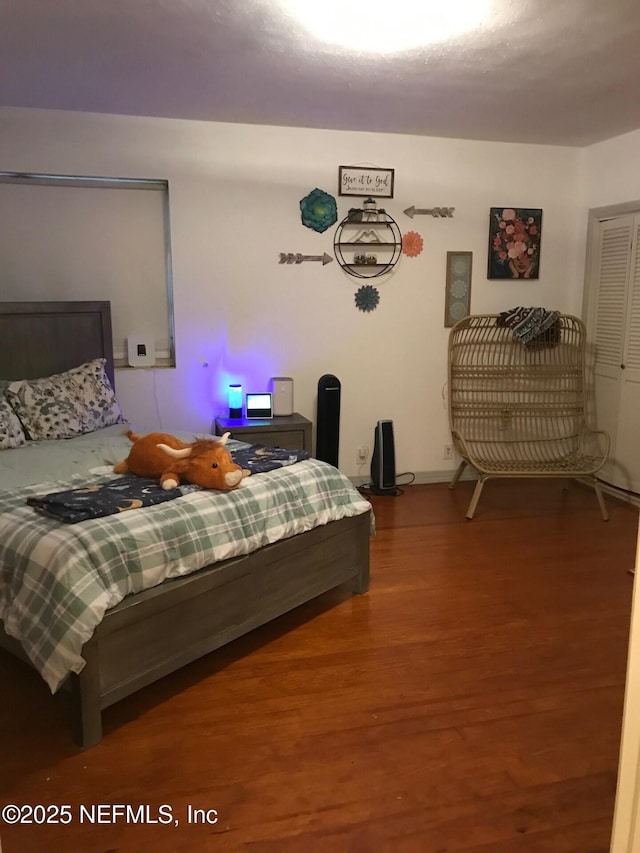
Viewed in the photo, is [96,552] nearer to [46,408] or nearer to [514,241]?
[46,408]

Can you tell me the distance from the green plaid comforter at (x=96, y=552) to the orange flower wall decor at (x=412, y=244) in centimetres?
252

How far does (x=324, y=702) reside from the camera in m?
2.32

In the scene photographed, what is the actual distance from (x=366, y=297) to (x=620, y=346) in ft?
5.86

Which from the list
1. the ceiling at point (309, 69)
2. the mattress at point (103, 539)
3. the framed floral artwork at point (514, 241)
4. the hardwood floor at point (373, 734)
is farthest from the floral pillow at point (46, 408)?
the framed floral artwork at point (514, 241)

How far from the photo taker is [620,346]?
14.9 feet

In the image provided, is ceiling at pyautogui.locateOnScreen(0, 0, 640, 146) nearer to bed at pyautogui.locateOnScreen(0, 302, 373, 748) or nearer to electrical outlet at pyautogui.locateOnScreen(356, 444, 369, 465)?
bed at pyautogui.locateOnScreen(0, 302, 373, 748)

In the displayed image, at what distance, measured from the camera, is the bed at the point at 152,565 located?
206 centimetres

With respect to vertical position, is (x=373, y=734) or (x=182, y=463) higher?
(x=182, y=463)

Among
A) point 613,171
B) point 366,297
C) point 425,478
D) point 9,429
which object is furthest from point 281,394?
point 613,171

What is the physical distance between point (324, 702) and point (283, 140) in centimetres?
343

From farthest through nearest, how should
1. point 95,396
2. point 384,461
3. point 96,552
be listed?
point 384,461, point 95,396, point 96,552

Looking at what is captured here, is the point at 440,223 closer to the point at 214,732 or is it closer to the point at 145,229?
the point at 145,229

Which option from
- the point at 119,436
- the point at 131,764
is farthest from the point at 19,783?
the point at 119,436

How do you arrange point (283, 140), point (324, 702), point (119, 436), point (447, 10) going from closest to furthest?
point (324, 702), point (447, 10), point (119, 436), point (283, 140)
